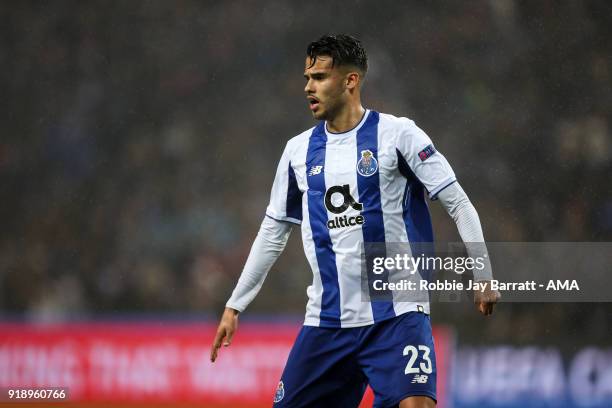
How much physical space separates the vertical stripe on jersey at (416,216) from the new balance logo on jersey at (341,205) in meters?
0.20

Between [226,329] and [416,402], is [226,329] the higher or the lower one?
the higher one

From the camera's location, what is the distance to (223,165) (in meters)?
10.1

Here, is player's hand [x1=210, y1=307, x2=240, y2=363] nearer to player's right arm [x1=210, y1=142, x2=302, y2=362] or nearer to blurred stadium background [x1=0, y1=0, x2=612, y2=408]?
player's right arm [x1=210, y1=142, x2=302, y2=362]

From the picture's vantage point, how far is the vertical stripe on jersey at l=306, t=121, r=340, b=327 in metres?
3.90

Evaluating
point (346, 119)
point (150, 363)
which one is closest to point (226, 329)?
point (346, 119)

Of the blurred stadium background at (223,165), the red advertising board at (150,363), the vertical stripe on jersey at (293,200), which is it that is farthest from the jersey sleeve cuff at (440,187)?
the red advertising board at (150,363)

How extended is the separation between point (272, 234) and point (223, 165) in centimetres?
591

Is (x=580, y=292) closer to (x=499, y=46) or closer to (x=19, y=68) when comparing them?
(x=499, y=46)

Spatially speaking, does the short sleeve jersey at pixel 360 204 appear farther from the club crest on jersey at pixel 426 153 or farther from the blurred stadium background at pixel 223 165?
the blurred stadium background at pixel 223 165

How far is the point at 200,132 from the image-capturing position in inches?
407

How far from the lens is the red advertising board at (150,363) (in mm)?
7691

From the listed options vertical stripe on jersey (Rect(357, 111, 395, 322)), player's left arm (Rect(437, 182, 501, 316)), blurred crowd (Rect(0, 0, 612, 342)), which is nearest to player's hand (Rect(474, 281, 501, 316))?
player's left arm (Rect(437, 182, 501, 316))

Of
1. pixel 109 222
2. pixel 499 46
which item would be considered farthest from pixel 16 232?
pixel 499 46

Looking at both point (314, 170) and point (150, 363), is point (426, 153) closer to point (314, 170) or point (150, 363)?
point (314, 170)
